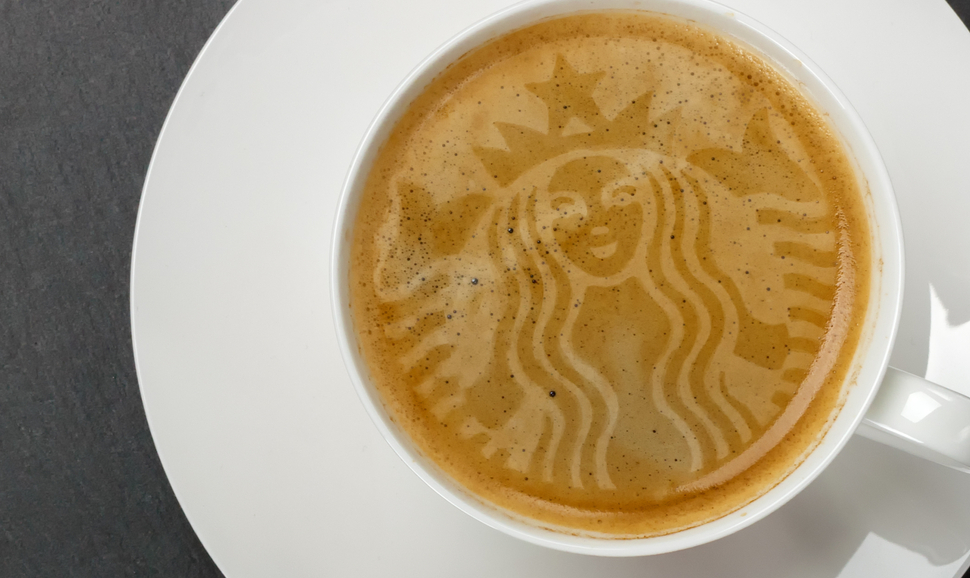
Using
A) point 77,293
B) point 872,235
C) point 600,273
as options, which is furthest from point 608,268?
point 77,293

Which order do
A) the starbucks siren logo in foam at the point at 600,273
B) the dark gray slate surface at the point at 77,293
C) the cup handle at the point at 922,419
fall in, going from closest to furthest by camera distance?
the cup handle at the point at 922,419
the starbucks siren logo in foam at the point at 600,273
the dark gray slate surface at the point at 77,293

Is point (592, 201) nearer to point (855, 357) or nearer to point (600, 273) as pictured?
point (600, 273)

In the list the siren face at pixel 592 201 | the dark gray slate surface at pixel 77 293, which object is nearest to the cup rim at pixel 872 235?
the siren face at pixel 592 201

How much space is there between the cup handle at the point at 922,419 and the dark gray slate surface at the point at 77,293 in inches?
66.8

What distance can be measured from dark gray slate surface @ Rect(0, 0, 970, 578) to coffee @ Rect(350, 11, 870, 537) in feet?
3.41

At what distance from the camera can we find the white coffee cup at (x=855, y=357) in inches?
39.6

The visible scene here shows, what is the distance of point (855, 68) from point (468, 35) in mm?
709

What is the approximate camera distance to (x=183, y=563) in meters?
1.83

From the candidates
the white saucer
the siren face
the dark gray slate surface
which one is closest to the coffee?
the siren face

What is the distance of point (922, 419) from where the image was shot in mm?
955

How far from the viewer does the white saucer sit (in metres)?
1.19

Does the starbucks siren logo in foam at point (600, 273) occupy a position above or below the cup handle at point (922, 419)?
above

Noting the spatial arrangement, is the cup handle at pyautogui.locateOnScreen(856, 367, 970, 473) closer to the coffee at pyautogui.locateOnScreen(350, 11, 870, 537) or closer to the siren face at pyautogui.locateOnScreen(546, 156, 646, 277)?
the coffee at pyautogui.locateOnScreen(350, 11, 870, 537)

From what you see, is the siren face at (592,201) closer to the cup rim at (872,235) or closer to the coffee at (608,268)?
the coffee at (608,268)
